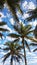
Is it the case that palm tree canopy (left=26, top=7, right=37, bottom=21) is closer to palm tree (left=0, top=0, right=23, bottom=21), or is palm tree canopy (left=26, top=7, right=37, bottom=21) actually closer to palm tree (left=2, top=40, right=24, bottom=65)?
palm tree (left=0, top=0, right=23, bottom=21)

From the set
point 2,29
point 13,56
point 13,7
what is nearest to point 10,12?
point 13,7

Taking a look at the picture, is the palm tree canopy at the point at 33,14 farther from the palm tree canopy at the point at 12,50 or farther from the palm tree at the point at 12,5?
the palm tree canopy at the point at 12,50

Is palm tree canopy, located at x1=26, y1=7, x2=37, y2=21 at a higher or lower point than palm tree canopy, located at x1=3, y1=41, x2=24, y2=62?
higher

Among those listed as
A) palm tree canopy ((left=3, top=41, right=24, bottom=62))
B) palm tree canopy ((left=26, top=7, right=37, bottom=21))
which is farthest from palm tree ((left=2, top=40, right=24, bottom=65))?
palm tree canopy ((left=26, top=7, right=37, bottom=21))

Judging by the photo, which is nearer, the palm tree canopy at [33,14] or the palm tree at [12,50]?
the palm tree canopy at [33,14]

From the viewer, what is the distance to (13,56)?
190 ft

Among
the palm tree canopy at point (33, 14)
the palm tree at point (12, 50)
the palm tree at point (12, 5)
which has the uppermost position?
the palm tree at point (12, 5)

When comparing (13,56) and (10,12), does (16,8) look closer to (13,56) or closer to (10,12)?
(10,12)

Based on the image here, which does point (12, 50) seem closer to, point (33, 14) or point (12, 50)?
point (12, 50)

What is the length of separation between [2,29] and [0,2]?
6571 mm

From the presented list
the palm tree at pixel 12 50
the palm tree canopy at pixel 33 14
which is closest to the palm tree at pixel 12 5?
the palm tree canopy at pixel 33 14

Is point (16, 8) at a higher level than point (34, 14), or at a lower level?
higher

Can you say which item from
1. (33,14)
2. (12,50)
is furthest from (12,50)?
(33,14)

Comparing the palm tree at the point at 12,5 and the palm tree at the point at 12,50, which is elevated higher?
the palm tree at the point at 12,5
